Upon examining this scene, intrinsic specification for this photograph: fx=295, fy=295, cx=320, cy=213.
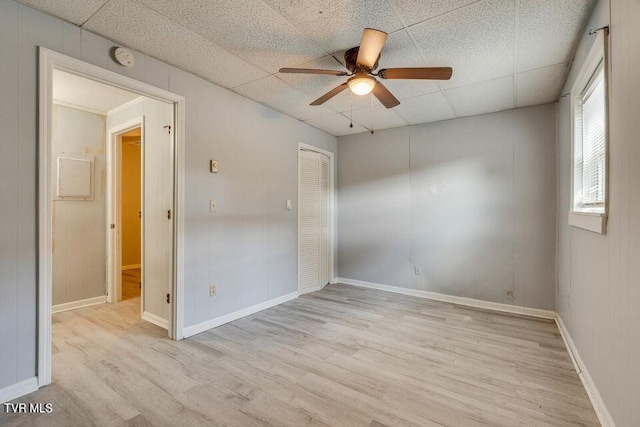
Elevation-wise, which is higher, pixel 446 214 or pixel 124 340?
pixel 446 214

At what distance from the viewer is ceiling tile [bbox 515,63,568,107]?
265cm

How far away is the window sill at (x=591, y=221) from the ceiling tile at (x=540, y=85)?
1.29 meters

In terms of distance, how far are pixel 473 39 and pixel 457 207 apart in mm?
2222

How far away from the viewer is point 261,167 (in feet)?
11.8

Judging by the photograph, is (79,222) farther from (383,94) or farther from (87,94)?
(383,94)

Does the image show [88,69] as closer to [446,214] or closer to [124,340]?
[124,340]

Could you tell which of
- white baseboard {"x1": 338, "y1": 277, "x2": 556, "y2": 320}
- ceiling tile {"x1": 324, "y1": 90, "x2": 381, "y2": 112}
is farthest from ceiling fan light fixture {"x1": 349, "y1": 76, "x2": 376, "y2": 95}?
white baseboard {"x1": 338, "y1": 277, "x2": 556, "y2": 320}

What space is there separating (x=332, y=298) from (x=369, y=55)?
3.09m

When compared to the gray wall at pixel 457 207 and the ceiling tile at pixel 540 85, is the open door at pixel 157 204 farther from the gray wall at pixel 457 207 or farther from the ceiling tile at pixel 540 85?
the ceiling tile at pixel 540 85

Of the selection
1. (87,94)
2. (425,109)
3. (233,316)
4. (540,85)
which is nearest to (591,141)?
(540,85)

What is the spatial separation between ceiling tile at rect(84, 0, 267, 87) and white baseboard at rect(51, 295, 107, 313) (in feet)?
10.1

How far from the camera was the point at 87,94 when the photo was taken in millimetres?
3273

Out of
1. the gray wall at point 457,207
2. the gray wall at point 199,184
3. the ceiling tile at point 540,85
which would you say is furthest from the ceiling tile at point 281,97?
the ceiling tile at point 540,85

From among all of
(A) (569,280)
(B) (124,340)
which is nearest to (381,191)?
(A) (569,280)
